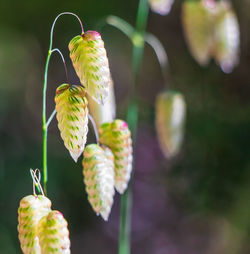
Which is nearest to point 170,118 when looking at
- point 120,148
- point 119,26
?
point 120,148

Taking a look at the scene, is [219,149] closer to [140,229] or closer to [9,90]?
[140,229]

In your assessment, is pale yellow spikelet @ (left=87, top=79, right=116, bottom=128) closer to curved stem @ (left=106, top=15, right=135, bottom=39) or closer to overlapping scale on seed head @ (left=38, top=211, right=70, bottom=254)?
curved stem @ (left=106, top=15, right=135, bottom=39)

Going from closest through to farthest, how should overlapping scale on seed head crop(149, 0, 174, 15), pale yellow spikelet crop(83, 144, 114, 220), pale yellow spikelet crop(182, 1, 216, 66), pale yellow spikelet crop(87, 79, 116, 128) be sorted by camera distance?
1. pale yellow spikelet crop(83, 144, 114, 220)
2. pale yellow spikelet crop(87, 79, 116, 128)
3. overlapping scale on seed head crop(149, 0, 174, 15)
4. pale yellow spikelet crop(182, 1, 216, 66)

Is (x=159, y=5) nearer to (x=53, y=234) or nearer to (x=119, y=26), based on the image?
(x=53, y=234)

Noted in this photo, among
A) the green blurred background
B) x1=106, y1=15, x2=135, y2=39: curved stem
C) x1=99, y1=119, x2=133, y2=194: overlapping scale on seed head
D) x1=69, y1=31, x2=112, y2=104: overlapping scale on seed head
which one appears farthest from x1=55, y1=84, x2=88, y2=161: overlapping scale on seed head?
the green blurred background

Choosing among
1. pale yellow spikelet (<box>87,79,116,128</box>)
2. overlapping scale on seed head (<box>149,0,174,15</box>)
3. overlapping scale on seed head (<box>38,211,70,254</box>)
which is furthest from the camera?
overlapping scale on seed head (<box>149,0,174,15</box>)

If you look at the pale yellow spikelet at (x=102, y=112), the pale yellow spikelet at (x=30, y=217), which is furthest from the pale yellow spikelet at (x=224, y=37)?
the pale yellow spikelet at (x=30, y=217)

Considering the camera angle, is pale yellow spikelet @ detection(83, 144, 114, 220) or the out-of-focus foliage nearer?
pale yellow spikelet @ detection(83, 144, 114, 220)
